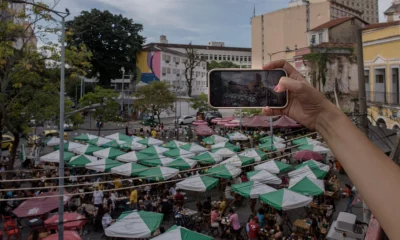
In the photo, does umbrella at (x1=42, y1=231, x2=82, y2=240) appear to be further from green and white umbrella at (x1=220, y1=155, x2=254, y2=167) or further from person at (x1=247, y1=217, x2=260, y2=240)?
green and white umbrella at (x1=220, y1=155, x2=254, y2=167)

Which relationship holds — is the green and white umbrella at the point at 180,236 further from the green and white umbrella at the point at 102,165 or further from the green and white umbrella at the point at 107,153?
the green and white umbrella at the point at 107,153

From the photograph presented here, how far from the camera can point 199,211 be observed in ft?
45.0

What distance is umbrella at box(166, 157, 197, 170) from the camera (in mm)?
16719

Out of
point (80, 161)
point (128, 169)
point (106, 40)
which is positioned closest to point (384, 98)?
point (128, 169)

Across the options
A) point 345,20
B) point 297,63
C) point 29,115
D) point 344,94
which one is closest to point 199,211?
point 29,115

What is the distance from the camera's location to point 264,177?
14.9 meters

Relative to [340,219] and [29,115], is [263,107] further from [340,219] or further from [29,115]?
[29,115]

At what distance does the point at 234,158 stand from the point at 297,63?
18.4 metres

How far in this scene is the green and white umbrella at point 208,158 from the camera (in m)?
17.9

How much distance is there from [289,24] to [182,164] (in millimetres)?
43304

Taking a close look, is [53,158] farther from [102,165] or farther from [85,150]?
[102,165]

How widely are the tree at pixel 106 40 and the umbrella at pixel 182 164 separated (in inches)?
1545

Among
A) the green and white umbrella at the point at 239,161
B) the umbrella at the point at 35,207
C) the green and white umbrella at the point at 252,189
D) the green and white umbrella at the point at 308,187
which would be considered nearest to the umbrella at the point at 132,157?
the green and white umbrella at the point at 239,161

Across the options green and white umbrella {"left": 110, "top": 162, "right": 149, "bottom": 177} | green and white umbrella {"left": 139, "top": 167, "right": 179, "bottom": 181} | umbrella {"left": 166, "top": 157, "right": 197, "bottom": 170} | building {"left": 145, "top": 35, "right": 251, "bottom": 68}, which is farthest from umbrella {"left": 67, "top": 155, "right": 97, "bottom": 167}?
building {"left": 145, "top": 35, "right": 251, "bottom": 68}
